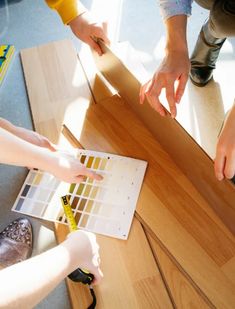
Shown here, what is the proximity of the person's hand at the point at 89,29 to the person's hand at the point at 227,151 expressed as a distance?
20.6 inches

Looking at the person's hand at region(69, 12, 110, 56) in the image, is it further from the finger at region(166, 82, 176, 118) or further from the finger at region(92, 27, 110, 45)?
the finger at region(166, 82, 176, 118)

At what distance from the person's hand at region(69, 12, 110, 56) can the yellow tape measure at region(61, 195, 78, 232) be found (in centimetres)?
51

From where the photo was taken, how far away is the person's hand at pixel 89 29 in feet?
3.22

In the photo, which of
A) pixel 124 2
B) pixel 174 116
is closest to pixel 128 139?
pixel 174 116

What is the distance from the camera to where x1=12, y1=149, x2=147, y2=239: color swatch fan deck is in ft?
2.85

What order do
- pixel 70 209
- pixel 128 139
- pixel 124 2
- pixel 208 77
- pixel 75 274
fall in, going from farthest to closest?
pixel 124 2, pixel 208 77, pixel 128 139, pixel 70 209, pixel 75 274

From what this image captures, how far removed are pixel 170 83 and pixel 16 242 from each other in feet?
2.18

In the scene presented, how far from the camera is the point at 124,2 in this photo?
170cm

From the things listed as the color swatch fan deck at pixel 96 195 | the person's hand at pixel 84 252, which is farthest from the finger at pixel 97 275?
the color swatch fan deck at pixel 96 195

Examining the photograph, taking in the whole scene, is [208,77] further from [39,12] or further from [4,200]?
[39,12]

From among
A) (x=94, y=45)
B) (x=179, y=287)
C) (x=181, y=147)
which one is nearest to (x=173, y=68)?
(x=181, y=147)

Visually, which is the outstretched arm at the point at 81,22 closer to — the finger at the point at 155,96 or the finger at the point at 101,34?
the finger at the point at 101,34

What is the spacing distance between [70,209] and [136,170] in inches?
9.0

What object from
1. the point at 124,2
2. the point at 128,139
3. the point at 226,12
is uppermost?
the point at 226,12
